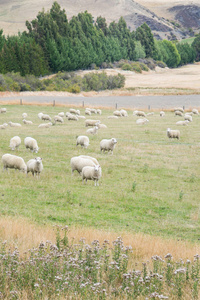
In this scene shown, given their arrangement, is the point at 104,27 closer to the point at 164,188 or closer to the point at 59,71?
the point at 59,71

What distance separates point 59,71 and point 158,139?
7156 centimetres

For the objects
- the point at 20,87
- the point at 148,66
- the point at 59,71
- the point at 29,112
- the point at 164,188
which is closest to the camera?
the point at 164,188

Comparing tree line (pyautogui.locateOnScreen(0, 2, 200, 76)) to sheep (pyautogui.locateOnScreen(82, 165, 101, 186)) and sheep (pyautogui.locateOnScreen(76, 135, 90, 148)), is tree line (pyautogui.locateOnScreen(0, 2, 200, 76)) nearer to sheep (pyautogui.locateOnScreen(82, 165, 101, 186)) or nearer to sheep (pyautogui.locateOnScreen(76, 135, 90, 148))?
sheep (pyautogui.locateOnScreen(76, 135, 90, 148))

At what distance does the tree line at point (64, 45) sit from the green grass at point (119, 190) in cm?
6487

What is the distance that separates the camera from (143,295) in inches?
251

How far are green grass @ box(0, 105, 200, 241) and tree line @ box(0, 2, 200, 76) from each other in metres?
64.9

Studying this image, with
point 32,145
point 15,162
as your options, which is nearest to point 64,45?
point 32,145

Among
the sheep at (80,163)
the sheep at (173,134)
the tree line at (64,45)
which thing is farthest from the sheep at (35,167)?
the tree line at (64,45)

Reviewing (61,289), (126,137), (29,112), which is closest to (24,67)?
(29,112)

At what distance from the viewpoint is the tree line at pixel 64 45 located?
89.4 metres

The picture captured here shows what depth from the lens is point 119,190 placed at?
15.9 meters

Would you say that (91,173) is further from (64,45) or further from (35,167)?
(64,45)

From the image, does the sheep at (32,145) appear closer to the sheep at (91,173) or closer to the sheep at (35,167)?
the sheep at (35,167)

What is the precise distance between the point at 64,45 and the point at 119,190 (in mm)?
91010
